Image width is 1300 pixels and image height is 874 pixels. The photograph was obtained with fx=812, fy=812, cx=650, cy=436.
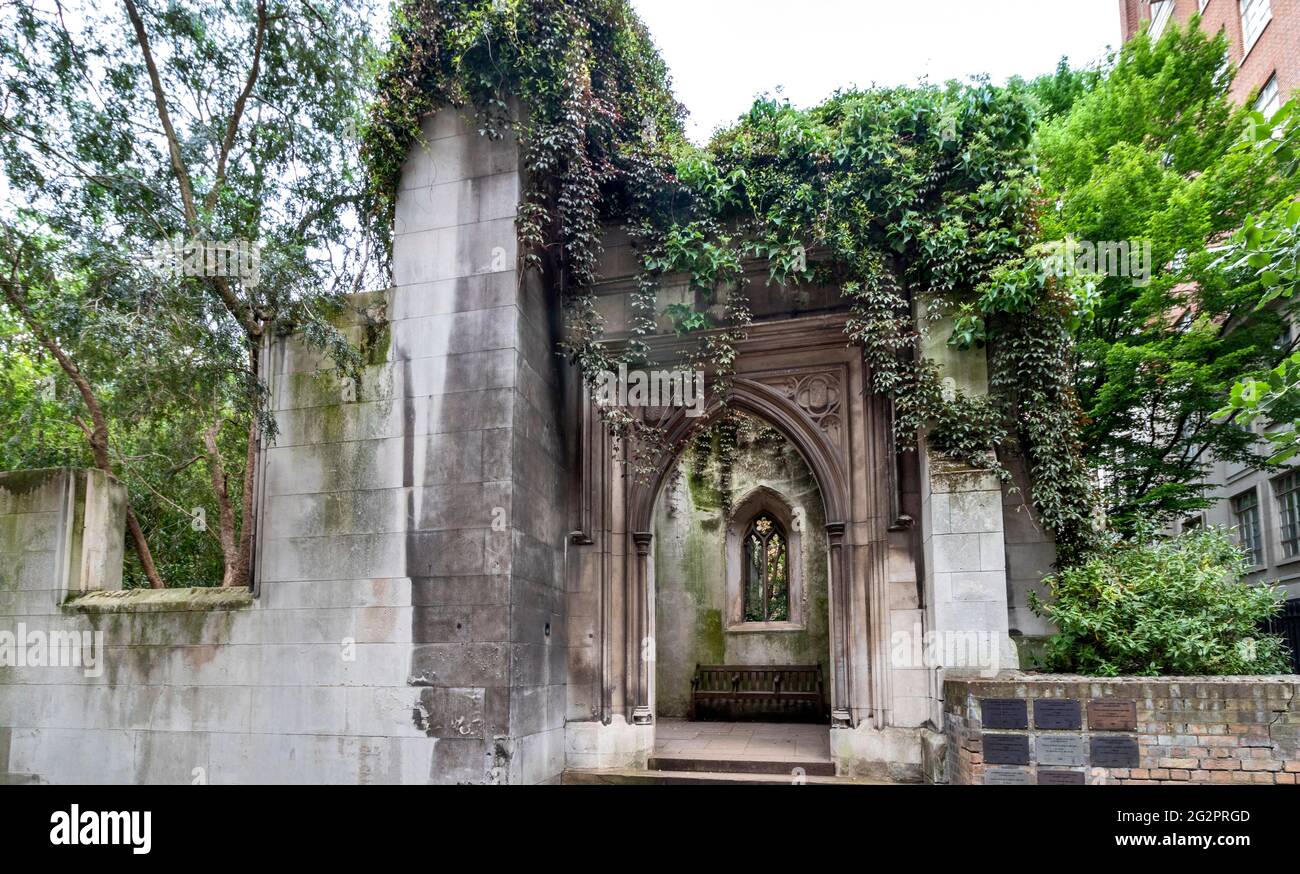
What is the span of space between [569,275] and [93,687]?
5.96 m

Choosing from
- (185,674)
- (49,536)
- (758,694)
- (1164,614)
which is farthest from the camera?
(758,694)

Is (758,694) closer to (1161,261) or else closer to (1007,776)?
(1007,776)

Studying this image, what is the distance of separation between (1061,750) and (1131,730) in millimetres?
470

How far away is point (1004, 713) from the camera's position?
5809 millimetres

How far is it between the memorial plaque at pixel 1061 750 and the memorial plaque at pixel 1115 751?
8cm

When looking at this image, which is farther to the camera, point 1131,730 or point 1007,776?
point 1007,776

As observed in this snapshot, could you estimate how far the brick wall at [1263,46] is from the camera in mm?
17875

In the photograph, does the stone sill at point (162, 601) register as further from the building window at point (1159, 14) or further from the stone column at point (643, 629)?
the building window at point (1159, 14)

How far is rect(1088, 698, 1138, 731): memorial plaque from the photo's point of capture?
5.55 m

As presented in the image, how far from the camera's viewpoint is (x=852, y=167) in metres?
7.67

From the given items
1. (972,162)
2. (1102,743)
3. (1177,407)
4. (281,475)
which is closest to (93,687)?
(281,475)

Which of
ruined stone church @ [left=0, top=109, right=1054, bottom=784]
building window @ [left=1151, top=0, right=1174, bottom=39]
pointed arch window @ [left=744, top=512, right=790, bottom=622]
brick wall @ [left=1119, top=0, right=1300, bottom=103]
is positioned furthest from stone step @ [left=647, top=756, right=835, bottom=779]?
building window @ [left=1151, top=0, right=1174, bottom=39]

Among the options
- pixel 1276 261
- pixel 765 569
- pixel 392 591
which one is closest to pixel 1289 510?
pixel 765 569
